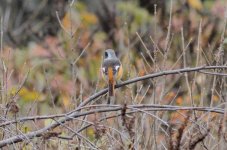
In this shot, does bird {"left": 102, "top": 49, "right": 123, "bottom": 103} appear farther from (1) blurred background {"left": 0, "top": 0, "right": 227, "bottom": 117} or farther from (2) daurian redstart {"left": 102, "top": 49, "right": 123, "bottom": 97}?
(1) blurred background {"left": 0, "top": 0, "right": 227, "bottom": 117}

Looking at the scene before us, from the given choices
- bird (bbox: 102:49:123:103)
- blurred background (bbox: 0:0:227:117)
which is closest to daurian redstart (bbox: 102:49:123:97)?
bird (bbox: 102:49:123:103)

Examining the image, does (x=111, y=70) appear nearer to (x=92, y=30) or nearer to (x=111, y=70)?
(x=111, y=70)

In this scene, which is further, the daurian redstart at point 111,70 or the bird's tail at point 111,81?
the daurian redstart at point 111,70

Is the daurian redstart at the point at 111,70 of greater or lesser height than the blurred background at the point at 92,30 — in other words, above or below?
below

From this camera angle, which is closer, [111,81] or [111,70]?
[111,81]

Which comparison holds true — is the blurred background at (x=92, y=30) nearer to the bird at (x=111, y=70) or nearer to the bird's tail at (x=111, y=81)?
the bird at (x=111, y=70)

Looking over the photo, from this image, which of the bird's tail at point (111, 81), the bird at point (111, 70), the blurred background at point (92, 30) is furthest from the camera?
the blurred background at point (92, 30)

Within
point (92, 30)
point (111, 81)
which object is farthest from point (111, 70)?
point (92, 30)

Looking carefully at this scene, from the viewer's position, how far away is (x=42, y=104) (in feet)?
29.9

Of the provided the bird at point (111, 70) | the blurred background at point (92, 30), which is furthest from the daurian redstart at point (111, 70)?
the blurred background at point (92, 30)

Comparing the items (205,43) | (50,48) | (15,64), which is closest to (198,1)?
(205,43)

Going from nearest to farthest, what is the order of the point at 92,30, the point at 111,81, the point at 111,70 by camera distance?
the point at 111,81
the point at 111,70
the point at 92,30

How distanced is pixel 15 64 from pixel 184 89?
2.42 metres

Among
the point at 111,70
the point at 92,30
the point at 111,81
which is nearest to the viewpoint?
the point at 111,81
